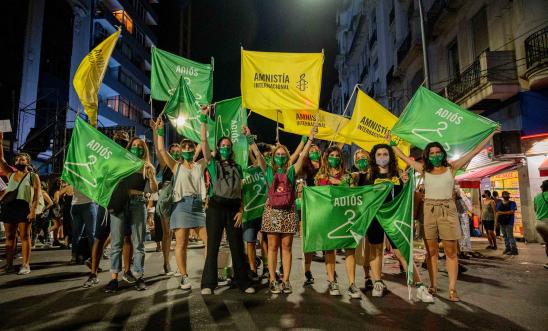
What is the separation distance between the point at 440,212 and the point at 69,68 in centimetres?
2907

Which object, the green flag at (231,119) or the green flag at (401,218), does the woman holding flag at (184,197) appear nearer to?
the green flag at (231,119)

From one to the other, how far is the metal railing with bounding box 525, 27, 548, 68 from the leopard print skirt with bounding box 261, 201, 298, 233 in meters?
11.5

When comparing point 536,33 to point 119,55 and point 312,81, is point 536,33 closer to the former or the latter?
point 312,81

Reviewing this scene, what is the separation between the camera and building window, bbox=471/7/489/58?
15.1 meters

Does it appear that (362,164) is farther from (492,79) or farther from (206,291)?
(492,79)

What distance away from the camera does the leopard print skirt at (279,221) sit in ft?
16.5

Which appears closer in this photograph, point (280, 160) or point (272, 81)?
point (280, 160)

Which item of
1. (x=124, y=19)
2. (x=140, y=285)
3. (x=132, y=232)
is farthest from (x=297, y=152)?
(x=124, y=19)

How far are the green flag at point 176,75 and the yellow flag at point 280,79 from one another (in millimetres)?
1214

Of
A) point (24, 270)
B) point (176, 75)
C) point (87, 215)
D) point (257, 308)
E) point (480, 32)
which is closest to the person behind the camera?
point (257, 308)

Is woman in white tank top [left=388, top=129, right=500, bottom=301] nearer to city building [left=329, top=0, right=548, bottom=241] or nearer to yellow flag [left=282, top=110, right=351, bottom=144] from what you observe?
yellow flag [left=282, top=110, right=351, bottom=144]

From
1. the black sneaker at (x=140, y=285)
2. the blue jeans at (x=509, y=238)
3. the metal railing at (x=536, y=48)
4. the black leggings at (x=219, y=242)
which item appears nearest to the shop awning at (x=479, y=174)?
the metal railing at (x=536, y=48)

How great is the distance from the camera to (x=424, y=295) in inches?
179

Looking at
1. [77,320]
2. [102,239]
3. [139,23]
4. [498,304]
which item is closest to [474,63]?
[498,304]
